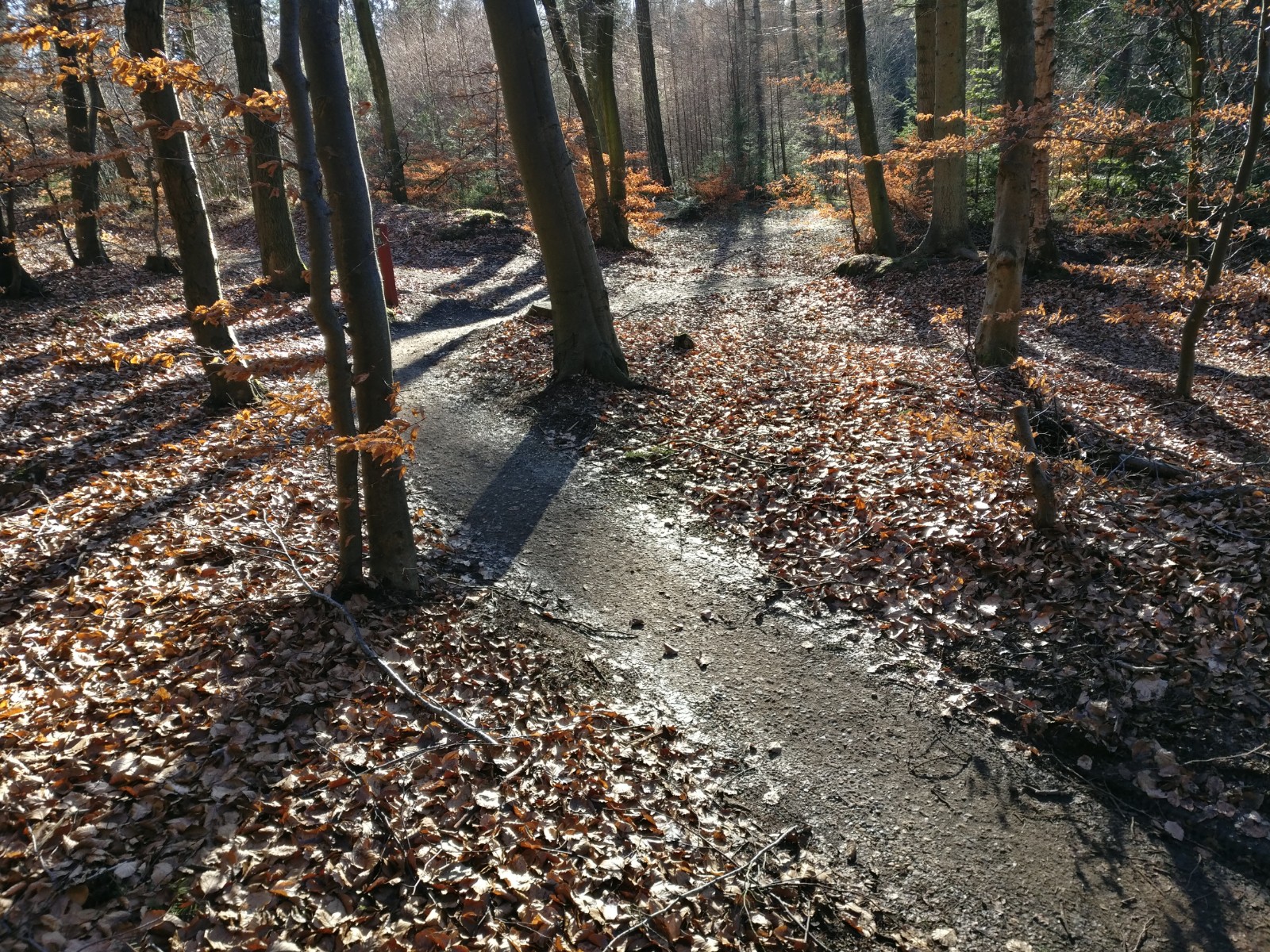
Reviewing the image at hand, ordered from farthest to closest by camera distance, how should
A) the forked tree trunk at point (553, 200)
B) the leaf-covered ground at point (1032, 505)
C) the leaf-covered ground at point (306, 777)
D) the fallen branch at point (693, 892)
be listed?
the forked tree trunk at point (553, 200), the leaf-covered ground at point (1032, 505), the fallen branch at point (693, 892), the leaf-covered ground at point (306, 777)

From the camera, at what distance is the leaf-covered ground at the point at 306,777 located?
10.3 ft

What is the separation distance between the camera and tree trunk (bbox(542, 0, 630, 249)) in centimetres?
1650

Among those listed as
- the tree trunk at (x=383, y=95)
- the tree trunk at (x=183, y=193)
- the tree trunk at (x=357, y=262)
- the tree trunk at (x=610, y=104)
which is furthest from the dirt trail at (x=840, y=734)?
the tree trunk at (x=383, y=95)

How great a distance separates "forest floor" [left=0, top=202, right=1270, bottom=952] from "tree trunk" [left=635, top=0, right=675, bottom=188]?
74.7 feet

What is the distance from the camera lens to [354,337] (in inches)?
183

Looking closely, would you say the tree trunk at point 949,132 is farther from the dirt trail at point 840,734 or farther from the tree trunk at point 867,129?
the dirt trail at point 840,734

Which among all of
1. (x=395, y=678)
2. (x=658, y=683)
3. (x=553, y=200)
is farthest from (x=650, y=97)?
(x=395, y=678)

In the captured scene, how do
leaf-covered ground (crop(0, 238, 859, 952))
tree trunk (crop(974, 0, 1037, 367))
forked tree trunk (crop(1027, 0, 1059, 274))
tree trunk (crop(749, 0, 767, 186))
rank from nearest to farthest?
leaf-covered ground (crop(0, 238, 859, 952)), forked tree trunk (crop(1027, 0, 1059, 274)), tree trunk (crop(974, 0, 1037, 367)), tree trunk (crop(749, 0, 767, 186))

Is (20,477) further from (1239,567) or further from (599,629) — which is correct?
(1239,567)

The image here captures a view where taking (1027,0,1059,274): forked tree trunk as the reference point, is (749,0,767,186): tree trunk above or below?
above

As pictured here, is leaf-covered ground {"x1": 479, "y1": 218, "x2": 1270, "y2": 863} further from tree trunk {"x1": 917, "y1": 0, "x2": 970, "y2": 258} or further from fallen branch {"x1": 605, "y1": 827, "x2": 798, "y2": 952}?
A: tree trunk {"x1": 917, "y1": 0, "x2": 970, "y2": 258}

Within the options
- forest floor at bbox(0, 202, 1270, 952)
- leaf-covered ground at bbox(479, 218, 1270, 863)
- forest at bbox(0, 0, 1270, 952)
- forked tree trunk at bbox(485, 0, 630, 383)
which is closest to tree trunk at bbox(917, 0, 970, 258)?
forest at bbox(0, 0, 1270, 952)

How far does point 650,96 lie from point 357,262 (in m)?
27.2

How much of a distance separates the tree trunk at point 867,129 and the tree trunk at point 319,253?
42.0ft
